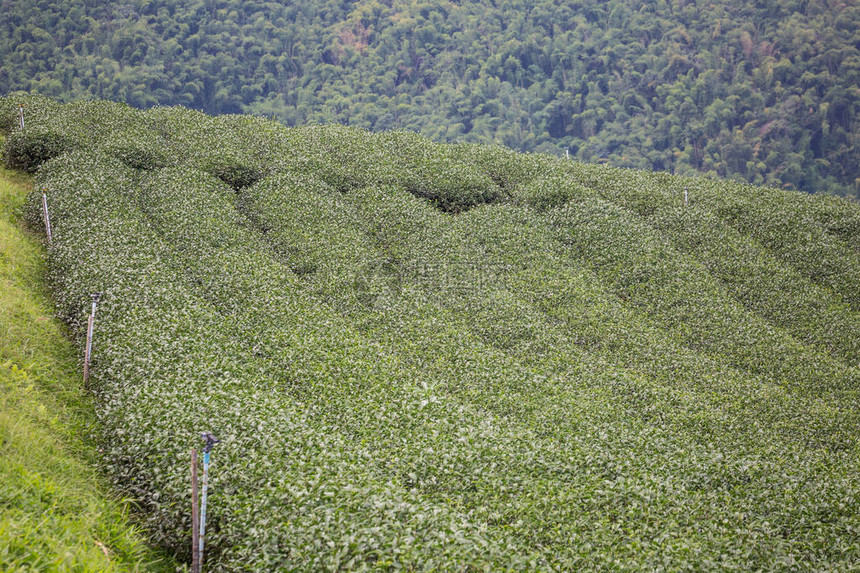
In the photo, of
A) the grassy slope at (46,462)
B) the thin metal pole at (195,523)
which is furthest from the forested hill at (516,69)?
the thin metal pole at (195,523)

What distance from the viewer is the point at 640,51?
124 m

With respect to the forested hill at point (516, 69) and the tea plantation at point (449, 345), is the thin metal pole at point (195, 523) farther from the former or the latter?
the forested hill at point (516, 69)

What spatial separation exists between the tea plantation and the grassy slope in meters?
0.78

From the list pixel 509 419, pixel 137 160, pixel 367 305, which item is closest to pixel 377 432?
A: pixel 509 419

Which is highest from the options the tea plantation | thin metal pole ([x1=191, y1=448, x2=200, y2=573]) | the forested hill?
thin metal pole ([x1=191, y1=448, x2=200, y2=573])

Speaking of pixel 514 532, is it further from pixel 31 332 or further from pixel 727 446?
pixel 31 332

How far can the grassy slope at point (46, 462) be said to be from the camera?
33.8ft

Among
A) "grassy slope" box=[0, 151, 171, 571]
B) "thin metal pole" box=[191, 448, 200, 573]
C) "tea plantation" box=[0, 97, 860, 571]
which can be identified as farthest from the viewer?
"tea plantation" box=[0, 97, 860, 571]

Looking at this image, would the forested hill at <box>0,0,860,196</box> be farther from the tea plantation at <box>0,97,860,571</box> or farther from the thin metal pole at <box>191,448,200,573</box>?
the thin metal pole at <box>191,448,200,573</box>

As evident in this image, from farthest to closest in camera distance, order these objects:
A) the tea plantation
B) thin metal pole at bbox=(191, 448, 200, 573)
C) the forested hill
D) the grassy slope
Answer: the forested hill < the tea plantation < thin metal pole at bbox=(191, 448, 200, 573) < the grassy slope

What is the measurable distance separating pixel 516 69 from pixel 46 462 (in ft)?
410

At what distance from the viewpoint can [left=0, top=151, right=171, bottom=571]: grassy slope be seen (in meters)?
10.3

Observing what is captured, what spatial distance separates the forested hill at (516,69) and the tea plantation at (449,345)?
69347 millimetres

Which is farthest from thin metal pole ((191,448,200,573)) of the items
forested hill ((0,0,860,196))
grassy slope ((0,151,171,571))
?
forested hill ((0,0,860,196))
